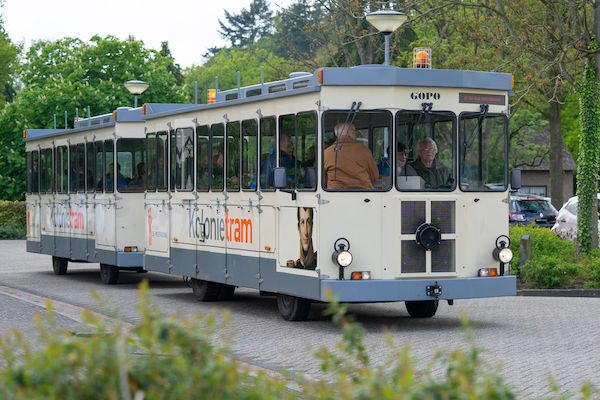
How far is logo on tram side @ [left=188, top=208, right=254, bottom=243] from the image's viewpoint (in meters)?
14.7

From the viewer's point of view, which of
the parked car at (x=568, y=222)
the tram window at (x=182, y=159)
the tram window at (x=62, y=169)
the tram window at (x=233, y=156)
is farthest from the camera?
the parked car at (x=568, y=222)

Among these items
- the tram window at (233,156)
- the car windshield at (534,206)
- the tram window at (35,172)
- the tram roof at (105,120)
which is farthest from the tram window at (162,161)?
the car windshield at (534,206)

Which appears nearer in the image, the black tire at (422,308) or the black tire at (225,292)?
the black tire at (422,308)

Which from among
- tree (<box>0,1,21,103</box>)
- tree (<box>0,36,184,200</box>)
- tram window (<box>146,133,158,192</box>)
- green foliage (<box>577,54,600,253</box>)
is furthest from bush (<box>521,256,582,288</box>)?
tree (<box>0,1,21,103</box>)

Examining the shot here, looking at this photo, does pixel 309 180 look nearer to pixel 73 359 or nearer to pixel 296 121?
pixel 296 121

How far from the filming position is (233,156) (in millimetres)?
15102

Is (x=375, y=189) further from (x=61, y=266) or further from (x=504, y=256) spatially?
(x=61, y=266)

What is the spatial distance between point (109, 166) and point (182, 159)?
412cm

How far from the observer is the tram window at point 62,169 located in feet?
75.6

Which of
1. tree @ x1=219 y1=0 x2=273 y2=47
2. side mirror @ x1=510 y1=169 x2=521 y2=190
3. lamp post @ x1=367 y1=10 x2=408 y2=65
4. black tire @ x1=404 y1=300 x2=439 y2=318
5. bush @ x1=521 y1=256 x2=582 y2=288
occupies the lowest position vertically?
black tire @ x1=404 y1=300 x2=439 y2=318

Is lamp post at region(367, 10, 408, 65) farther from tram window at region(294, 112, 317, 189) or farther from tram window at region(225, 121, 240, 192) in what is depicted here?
tram window at region(225, 121, 240, 192)

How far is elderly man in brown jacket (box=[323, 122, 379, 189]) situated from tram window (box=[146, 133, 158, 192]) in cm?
600

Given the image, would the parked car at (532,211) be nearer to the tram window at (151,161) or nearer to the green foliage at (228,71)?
the tram window at (151,161)

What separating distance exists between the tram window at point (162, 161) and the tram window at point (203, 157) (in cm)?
143
